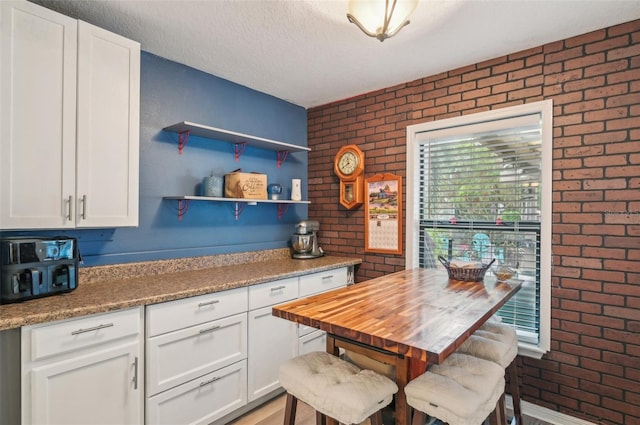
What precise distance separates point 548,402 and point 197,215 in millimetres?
2835

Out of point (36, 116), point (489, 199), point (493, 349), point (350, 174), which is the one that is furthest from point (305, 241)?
point (36, 116)

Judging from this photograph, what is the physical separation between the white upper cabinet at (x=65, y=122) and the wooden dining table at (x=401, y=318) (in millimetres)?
1250

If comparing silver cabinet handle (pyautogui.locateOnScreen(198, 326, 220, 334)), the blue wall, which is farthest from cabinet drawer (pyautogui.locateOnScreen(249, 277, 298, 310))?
the blue wall

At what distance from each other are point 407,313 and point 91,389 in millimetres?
1535

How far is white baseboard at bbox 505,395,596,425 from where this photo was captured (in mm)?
2154

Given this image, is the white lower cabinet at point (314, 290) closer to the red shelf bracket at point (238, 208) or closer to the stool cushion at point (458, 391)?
the red shelf bracket at point (238, 208)

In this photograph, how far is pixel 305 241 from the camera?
3342 millimetres

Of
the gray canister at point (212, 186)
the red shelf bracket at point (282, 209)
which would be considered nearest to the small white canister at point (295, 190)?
the red shelf bracket at point (282, 209)

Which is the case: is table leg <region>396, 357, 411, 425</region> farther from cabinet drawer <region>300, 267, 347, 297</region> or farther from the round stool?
cabinet drawer <region>300, 267, 347, 297</region>

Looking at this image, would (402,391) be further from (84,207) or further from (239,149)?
(239,149)

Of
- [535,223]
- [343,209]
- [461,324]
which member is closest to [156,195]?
[343,209]

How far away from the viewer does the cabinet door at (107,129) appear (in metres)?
1.83

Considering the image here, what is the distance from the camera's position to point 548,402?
7.39 feet

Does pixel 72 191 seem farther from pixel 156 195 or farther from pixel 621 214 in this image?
pixel 621 214
